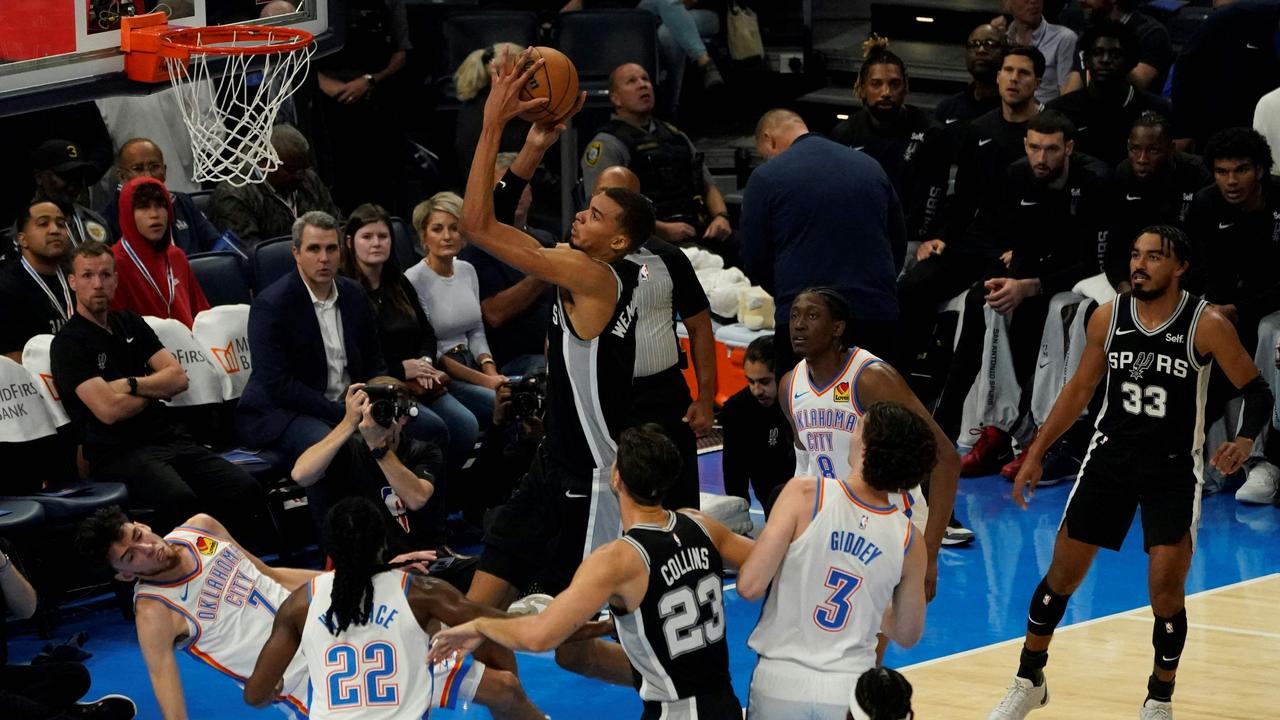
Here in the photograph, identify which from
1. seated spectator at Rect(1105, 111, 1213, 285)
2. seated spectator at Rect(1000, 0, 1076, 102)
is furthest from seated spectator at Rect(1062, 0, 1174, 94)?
seated spectator at Rect(1105, 111, 1213, 285)

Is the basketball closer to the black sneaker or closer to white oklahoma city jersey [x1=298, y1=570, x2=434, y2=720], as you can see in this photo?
white oklahoma city jersey [x1=298, y1=570, x2=434, y2=720]

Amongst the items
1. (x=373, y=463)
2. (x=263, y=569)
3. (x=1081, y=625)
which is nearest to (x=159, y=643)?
(x=263, y=569)

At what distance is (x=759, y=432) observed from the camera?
7996mm

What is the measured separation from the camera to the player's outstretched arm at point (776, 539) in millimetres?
4555

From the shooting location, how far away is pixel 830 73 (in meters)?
13.9

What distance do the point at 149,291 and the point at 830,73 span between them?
7.31m

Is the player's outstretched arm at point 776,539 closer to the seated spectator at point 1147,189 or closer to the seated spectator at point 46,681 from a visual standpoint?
the seated spectator at point 46,681

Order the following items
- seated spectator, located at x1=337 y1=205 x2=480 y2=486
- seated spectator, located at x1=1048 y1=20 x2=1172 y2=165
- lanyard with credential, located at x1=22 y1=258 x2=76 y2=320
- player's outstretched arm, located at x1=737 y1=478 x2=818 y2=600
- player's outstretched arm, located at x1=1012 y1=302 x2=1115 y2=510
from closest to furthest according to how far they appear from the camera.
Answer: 1. player's outstretched arm, located at x1=737 y1=478 x2=818 y2=600
2. player's outstretched arm, located at x1=1012 y1=302 x2=1115 y2=510
3. lanyard with credential, located at x1=22 y1=258 x2=76 y2=320
4. seated spectator, located at x1=337 y1=205 x2=480 y2=486
5. seated spectator, located at x1=1048 y1=20 x2=1172 y2=165

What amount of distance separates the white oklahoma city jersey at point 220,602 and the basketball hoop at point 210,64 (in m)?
2.16

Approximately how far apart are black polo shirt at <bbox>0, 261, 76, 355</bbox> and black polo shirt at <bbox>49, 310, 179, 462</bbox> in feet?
1.09

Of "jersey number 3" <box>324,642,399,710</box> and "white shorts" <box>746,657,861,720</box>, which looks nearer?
"white shorts" <box>746,657,861,720</box>

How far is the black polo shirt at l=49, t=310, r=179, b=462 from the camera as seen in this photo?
7.29 meters

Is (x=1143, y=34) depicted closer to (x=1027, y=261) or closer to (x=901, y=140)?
(x=901, y=140)

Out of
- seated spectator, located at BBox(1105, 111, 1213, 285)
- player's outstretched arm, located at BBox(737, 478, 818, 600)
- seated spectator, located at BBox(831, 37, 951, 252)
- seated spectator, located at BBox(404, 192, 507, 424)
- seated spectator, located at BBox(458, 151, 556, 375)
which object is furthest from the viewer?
seated spectator, located at BBox(831, 37, 951, 252)
